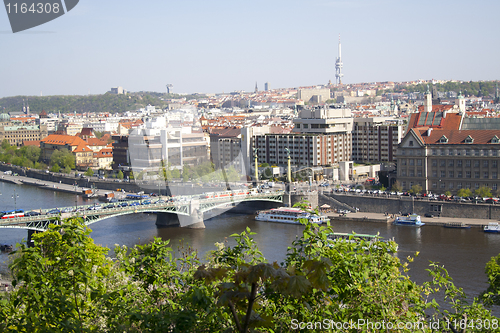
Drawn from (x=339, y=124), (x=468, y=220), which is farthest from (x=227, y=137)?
(x=468, y=220)

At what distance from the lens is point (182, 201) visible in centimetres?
2059

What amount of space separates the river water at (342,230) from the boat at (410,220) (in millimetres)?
282

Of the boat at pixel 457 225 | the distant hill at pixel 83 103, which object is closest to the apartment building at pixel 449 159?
the boat at pixel 457 225

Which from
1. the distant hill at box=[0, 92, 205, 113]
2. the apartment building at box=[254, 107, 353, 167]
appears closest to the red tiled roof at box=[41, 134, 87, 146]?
the apartment building at box=[254, 107, 353, 167]

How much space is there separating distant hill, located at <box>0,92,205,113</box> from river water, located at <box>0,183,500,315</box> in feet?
231

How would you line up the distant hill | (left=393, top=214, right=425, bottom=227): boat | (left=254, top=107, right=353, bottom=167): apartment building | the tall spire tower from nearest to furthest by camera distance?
(left=393, top=214, right=425, bottom=227): boat
(left=254, top=107, right=353, bottom=167): apartment building
the distant hill
the tall spire tower

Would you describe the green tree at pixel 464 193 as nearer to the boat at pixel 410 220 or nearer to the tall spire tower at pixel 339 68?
the boat at pixel 410 220

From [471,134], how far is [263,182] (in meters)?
9.71

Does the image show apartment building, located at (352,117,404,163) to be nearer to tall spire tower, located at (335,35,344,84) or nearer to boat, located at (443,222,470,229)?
boat, located at (443,222,470,229)

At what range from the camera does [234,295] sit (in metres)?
2.90

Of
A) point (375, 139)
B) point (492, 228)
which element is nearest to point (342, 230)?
point (492, 228)

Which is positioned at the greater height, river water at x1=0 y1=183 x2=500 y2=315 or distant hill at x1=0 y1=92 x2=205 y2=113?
distant hill at x1=0 y1=92 x2=205 y2=113

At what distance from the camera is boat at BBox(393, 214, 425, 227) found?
1980 cm

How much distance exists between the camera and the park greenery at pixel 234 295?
3.12m
